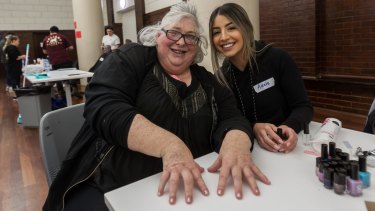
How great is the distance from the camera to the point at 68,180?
1200mm

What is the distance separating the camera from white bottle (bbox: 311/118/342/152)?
1.13 m

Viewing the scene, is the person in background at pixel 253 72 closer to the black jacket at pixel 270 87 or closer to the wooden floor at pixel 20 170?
the black jacket at pixel 270 87

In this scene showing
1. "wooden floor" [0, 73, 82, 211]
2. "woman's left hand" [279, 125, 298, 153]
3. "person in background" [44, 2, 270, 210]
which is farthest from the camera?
"wooden floor" [0, 73, 82, 211]

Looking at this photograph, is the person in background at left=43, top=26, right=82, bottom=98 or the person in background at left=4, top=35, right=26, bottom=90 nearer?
the person in background at left=43, top=26, right=82, bottom=98

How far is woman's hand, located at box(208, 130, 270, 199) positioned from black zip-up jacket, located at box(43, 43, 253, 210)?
11 centimetres

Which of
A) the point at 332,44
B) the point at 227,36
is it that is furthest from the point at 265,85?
the point at 332,44

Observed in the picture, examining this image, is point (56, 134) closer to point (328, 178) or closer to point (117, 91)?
point (117, 91)

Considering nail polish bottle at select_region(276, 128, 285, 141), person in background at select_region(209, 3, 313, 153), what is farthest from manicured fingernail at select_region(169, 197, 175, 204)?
person in background at select_region(209, 3, 313, 153)

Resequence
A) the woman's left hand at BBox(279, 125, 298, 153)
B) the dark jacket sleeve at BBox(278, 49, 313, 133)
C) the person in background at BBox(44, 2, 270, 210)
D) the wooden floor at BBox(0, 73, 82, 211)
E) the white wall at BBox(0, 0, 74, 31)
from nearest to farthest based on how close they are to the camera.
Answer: the person in background at BBox(44, 2, 270, 210)
the woman's left hand at BBox(279, 125, 298, 153)
the dark jacket sleeve at BBox(278, 49, 313, 133)
the wooden floor at BBox(0, 73, 82, 211)
the white wall at BBox(0, 0, 74, 31)

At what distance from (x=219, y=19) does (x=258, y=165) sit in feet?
2.77

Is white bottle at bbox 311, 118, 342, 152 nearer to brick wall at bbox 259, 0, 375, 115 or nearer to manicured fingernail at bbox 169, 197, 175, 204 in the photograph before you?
manicured fingernail at bbox 169, 197, 175, 204

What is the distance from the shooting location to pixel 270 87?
1592 mm

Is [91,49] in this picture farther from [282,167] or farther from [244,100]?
[282,167]

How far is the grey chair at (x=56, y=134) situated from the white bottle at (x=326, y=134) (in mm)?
1044
